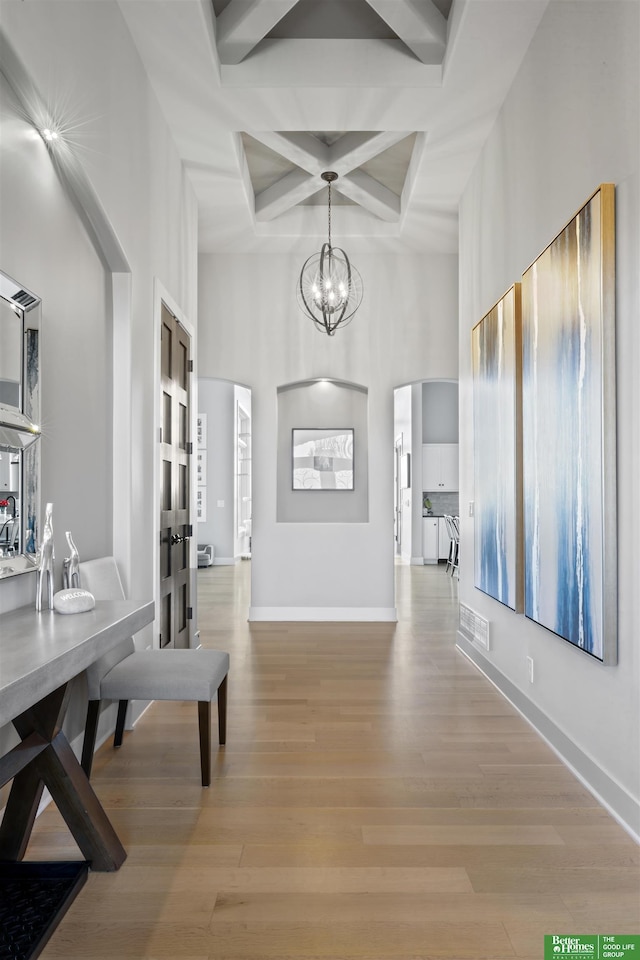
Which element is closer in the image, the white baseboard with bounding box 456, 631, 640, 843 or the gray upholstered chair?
the white baseboard with bounding box 456, 631, 640, 843

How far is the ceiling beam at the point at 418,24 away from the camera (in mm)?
3226

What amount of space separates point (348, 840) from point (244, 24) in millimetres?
3878

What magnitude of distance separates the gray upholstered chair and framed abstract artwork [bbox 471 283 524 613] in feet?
5.62

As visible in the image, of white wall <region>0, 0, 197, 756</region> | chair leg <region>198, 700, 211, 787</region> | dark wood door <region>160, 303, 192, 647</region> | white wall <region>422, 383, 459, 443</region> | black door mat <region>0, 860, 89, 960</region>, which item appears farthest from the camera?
white wall <region>422, 383, 459, 443</region>

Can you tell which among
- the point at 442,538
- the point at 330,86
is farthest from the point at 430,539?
the point at 330,86

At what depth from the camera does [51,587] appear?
2.21 meters

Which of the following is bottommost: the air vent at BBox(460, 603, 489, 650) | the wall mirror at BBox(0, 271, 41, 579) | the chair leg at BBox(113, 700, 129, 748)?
the chair leg at BBox(113, 700, 129, 748)

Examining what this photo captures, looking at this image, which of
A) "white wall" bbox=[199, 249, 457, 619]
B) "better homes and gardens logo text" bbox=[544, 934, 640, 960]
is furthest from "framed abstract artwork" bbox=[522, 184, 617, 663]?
"white wall" bbox=[199, 249, 457, 619]

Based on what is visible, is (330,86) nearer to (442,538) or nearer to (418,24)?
(418,24)

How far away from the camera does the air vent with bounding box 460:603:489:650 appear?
414 cm

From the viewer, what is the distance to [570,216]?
275 centimetres

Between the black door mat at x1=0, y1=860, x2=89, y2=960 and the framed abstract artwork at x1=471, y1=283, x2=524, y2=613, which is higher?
the framed abstract artwork at x1=471, y1=283, x2=524, y2=613

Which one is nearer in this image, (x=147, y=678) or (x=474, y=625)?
(x=147, y=678)

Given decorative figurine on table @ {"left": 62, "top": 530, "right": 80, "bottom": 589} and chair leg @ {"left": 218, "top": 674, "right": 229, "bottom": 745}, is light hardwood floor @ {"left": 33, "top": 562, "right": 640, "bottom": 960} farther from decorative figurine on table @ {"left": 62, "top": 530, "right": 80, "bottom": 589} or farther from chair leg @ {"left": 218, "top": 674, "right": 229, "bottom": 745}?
decorative figurine on table @ {"left": 62, "top": 530, "right": 80, "bottom": 589}
